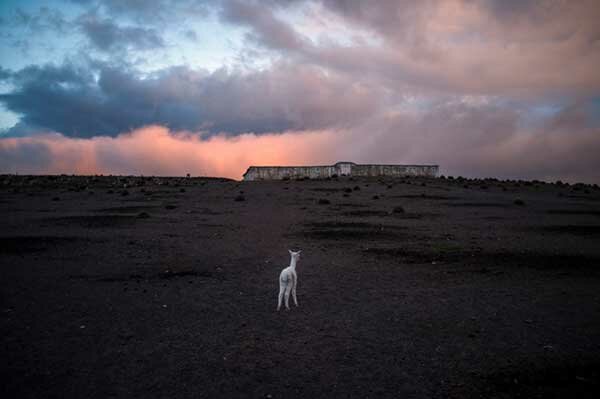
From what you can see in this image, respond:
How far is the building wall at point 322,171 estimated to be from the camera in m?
59.0

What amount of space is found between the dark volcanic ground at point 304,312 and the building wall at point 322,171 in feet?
127

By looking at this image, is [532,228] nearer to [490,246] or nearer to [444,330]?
[490,246]

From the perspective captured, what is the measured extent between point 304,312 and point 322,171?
52.0m

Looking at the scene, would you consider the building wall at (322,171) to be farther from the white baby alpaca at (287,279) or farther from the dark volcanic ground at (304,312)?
the white baby alpaca at (287,279)

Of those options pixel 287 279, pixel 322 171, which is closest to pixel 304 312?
pixel 287 279

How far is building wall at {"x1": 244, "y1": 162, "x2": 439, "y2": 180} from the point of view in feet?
194

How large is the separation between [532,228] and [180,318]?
1772cm

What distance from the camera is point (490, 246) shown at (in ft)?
52.2

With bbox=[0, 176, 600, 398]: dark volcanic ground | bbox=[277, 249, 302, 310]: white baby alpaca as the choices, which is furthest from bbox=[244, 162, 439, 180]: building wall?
bbox=[277, 249, 302, 310]: white baby alpaca

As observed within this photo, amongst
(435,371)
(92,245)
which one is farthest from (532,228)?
(92,245)

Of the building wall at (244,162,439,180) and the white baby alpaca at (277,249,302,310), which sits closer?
the white baby alpaca at (277,249,302,310)

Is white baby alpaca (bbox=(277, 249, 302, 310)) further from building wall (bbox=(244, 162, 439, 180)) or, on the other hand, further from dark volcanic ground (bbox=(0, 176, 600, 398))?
building wall (bbox=(244, 162, 439, 180))

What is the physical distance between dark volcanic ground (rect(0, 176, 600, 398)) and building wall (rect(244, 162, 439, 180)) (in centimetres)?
3881

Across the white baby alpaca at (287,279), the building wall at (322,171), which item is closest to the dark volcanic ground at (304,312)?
the white baby alpaca at (287,279)
